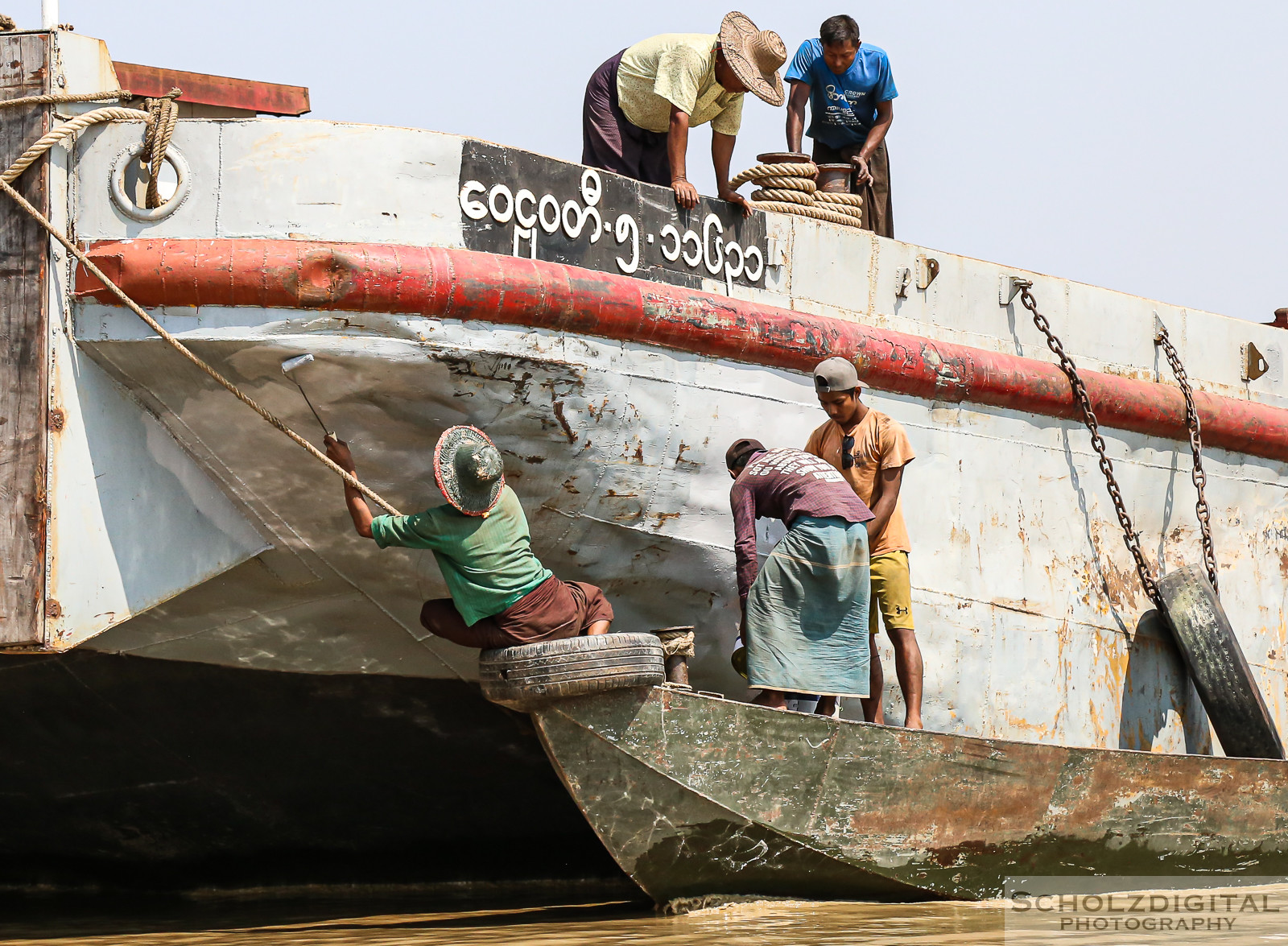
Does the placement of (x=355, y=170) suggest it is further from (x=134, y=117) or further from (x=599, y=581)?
(x=599, y=581)

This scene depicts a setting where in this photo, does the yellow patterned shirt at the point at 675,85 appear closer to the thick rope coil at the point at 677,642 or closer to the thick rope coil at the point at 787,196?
the thick rope coil at the point at 787,196

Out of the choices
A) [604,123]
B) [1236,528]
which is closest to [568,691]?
[604,123]

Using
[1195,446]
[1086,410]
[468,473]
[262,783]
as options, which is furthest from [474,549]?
[1195,446]

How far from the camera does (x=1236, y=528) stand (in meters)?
8.18

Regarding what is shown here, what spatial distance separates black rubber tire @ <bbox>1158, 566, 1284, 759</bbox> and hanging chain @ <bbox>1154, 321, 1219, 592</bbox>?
0.16m

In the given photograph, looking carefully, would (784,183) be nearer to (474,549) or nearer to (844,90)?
(844,90)

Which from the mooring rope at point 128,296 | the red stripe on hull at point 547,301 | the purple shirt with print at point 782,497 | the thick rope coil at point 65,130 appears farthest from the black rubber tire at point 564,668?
the thick rope coil at point 65,130

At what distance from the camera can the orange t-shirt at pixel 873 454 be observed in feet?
20.0

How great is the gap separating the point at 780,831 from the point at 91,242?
3.05 m

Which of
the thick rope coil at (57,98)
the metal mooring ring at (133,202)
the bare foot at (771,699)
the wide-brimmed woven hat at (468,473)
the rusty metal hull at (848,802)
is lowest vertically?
the rusty metal hull at (848,802)

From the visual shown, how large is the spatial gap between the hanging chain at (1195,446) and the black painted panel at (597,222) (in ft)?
8.63

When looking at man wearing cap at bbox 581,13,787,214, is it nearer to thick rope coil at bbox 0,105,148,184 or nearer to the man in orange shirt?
the man in orange shirt

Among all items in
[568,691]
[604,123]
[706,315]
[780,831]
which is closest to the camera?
[568,691]

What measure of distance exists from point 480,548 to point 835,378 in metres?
1.60
